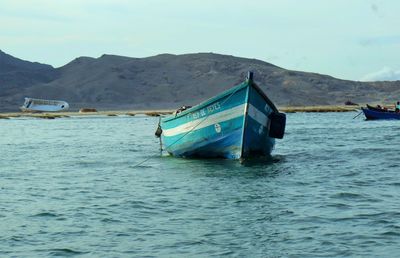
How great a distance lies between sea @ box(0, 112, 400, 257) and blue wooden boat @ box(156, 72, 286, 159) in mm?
767

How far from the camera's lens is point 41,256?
12070 mm

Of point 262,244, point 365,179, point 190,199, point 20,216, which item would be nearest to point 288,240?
point 262,244

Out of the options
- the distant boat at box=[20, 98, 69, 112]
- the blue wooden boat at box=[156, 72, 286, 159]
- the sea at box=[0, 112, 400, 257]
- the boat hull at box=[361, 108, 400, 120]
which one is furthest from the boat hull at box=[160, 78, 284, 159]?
the distant boat at box=[20, 98, 69, 112]

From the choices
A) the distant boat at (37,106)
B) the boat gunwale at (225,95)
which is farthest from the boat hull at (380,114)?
the distant boat at (37,106)

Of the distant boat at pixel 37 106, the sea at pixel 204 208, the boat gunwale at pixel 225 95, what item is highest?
the boat gunwale at pixel 225 95

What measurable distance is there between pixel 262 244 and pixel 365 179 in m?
9.50

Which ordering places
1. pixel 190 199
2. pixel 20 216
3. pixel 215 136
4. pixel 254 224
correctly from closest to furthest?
pixel 254 224 < pixel 20 216 < pixel 190 199 < pixel 215 136

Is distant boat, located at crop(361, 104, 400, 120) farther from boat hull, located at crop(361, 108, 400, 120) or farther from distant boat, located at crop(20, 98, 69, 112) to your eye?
distant boat, located at crop(20, 98, 69, 112)

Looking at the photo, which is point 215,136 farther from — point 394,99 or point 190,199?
point 394,99

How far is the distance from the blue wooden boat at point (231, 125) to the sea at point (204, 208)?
2.52ft

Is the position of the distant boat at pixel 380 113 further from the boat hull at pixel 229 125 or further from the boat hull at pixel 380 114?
the boat hull at pixel 229 125

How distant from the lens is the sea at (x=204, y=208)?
40.9 ft

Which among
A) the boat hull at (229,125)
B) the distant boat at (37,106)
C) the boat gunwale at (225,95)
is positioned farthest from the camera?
the distant boat at (37,106)

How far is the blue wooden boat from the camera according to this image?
2592 centimetres
